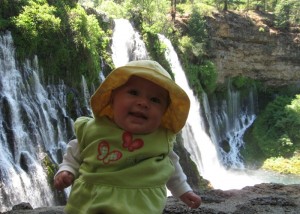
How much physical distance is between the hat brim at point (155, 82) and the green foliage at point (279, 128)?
23200mm

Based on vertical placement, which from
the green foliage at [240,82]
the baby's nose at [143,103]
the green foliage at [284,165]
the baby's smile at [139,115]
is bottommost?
the green foliage at [284,165]

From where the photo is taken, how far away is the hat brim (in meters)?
2.24

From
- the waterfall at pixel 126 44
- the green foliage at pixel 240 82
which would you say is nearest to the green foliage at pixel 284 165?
the green foliage at pixel 240 82

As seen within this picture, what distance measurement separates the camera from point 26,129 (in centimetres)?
948

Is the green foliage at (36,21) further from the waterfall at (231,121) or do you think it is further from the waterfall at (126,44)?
the waterfall at (231,121)

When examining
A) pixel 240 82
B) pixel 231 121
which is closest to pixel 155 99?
pixel 231 121

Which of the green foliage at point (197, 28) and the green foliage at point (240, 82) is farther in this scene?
the green foliage at point (240, 82)

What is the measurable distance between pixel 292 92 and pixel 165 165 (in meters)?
28.9

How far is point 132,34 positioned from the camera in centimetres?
1916

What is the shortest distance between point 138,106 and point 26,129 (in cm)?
778

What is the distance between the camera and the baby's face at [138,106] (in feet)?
7.36

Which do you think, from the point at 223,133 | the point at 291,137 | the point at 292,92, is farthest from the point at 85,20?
the point at 292,92

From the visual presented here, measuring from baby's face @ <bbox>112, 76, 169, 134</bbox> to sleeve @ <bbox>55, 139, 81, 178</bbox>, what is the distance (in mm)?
322

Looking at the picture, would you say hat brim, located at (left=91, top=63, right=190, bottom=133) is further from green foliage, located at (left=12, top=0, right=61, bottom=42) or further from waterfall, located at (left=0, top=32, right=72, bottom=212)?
green foliage, located at (left=12, top=0, right=61, bottom=42)
